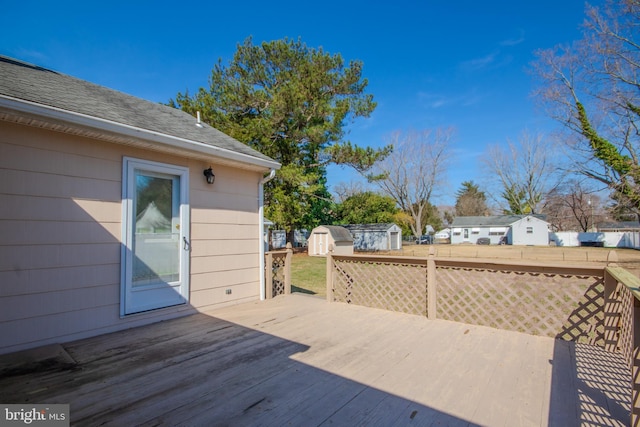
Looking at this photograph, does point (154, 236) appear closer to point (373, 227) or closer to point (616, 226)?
point (373, 227)

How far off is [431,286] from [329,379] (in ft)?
7.83

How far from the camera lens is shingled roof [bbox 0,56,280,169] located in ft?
9.86

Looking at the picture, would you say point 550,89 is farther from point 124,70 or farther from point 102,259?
point 102,259

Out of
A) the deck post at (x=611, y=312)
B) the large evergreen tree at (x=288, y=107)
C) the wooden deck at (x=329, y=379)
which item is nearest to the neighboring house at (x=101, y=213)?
the wooden deck at (x=329, y=379)

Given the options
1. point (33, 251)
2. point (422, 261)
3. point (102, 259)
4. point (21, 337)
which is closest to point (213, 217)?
point (102, 259)

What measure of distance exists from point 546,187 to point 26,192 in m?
41.9

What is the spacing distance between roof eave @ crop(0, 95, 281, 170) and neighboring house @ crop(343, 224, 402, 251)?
1794cm

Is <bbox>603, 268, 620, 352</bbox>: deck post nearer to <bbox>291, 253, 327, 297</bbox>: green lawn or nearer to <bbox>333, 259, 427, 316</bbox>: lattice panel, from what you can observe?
<bbox>333, 259, 427, 316</bbox>: lattice panel

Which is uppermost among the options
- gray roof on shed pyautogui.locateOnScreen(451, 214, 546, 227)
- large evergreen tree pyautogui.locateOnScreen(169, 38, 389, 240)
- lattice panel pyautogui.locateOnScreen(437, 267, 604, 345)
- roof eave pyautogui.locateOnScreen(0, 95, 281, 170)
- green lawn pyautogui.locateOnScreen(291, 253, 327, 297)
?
large evergreen tree pyautogui.locateOnScreen(169, 38, 389, 240)

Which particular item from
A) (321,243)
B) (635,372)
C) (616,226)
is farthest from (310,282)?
(616,226)

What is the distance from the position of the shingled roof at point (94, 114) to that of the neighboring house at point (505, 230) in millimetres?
34028

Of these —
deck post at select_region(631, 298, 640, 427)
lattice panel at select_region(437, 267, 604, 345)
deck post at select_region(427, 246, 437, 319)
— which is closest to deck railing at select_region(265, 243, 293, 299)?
deck post at select_region(427, 246, 437, 319)

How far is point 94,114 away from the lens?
3416mm

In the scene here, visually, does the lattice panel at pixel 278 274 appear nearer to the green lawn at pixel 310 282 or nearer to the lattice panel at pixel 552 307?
the green lawn at pixel 310 282
